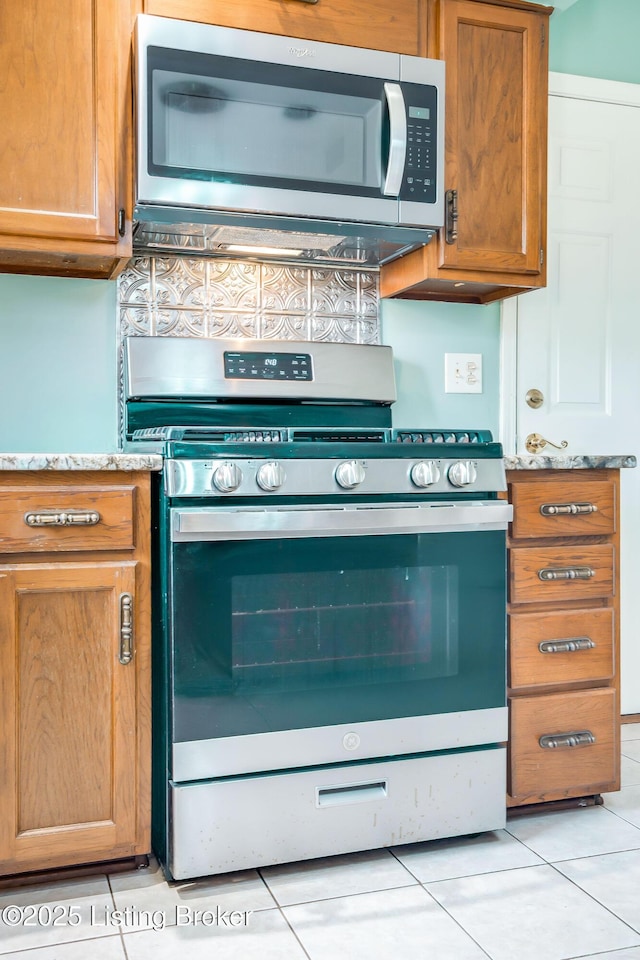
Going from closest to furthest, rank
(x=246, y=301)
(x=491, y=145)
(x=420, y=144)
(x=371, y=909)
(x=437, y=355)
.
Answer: (x=371, y=909) → (x=420, y=144) → (x=491, y=145) → (x=246, y=301) → (x=437, y=355)

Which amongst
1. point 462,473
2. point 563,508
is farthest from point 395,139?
point 563,508

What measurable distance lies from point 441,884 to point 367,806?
0.21 metres

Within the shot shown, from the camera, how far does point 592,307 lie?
2840 mm

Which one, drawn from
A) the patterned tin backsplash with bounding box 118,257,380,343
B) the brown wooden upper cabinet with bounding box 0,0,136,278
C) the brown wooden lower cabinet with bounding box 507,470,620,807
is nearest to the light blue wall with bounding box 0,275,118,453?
the patterned tin backsplash with bounding box 118,257,380,343

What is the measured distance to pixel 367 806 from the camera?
1.80 metres

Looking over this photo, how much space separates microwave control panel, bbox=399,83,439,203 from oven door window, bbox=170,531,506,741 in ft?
2.94

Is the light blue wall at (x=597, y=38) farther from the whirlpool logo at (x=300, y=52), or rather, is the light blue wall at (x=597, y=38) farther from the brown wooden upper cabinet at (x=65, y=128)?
the brown wooden upper cabinet at (x=65, y=128)

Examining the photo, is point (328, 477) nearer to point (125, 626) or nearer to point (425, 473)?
point (425, 473)

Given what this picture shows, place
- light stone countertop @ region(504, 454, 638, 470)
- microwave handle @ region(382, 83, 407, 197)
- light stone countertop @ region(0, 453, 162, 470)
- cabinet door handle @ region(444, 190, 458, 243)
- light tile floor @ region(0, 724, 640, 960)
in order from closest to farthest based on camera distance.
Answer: light tile floor @ region(0, 724, 640, 960), light stone countertop @ region(0, 453, 162, 470), light stone countertop @ region(504, 454, 638, 470), microwave handle @ region(382, 83, 407, 197), cabinet door handle @ region(444, 190, 458, 243)

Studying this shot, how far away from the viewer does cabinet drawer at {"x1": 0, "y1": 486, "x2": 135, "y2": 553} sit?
1.62 meters

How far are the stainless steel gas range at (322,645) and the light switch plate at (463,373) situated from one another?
68 centimetres

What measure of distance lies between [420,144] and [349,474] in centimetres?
94

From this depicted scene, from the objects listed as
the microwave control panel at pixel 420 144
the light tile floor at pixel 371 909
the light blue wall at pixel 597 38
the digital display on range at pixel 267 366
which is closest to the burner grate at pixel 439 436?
the digital display on range at pixel 267 366

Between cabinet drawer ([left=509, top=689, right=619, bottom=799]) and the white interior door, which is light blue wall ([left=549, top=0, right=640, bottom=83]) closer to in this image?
the white interior door
